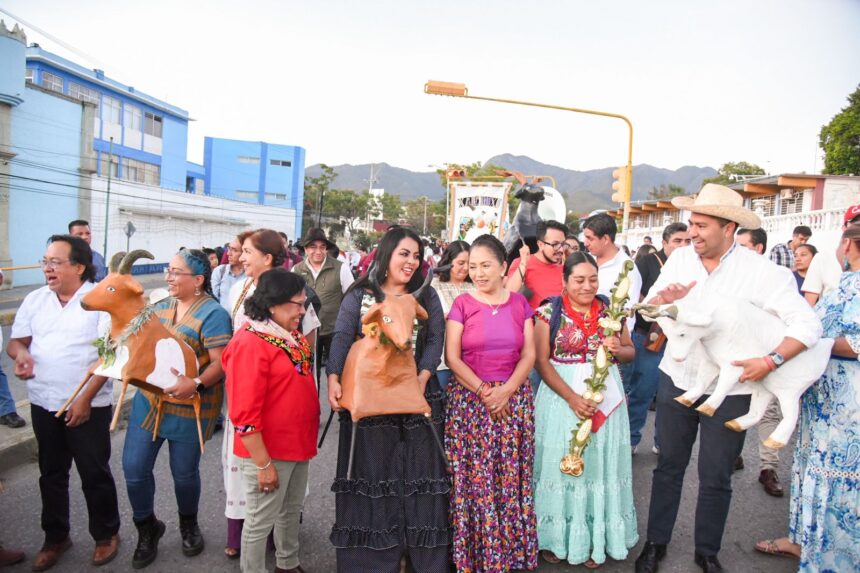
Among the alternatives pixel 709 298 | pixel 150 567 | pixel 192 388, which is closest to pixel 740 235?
pixel 709 298

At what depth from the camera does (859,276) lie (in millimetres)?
3031

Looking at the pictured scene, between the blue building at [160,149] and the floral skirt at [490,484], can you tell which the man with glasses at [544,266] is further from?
the blue building at [160,149]

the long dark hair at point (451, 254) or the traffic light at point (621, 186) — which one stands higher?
the traffic light at point (621, 186)

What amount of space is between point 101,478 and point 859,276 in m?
4.48

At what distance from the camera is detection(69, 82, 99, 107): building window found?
32.9m

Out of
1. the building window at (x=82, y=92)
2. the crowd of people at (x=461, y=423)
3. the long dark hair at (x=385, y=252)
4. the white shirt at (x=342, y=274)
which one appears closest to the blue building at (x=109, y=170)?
the building window at (x=82, y=92)

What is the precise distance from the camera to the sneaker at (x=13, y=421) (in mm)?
5039

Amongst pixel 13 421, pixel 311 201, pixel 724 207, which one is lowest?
pixel 13 421

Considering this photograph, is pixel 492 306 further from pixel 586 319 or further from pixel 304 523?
pixel 304 523

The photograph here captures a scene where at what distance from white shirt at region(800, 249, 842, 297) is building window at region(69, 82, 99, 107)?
38.2m

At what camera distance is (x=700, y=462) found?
325 centimetres

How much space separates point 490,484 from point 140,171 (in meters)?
40.5

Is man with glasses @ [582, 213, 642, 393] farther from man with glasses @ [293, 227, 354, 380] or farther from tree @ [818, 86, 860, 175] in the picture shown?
tree @ [818, 86, 860, 175]

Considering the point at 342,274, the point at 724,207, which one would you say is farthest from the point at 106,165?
the point at 724,207
